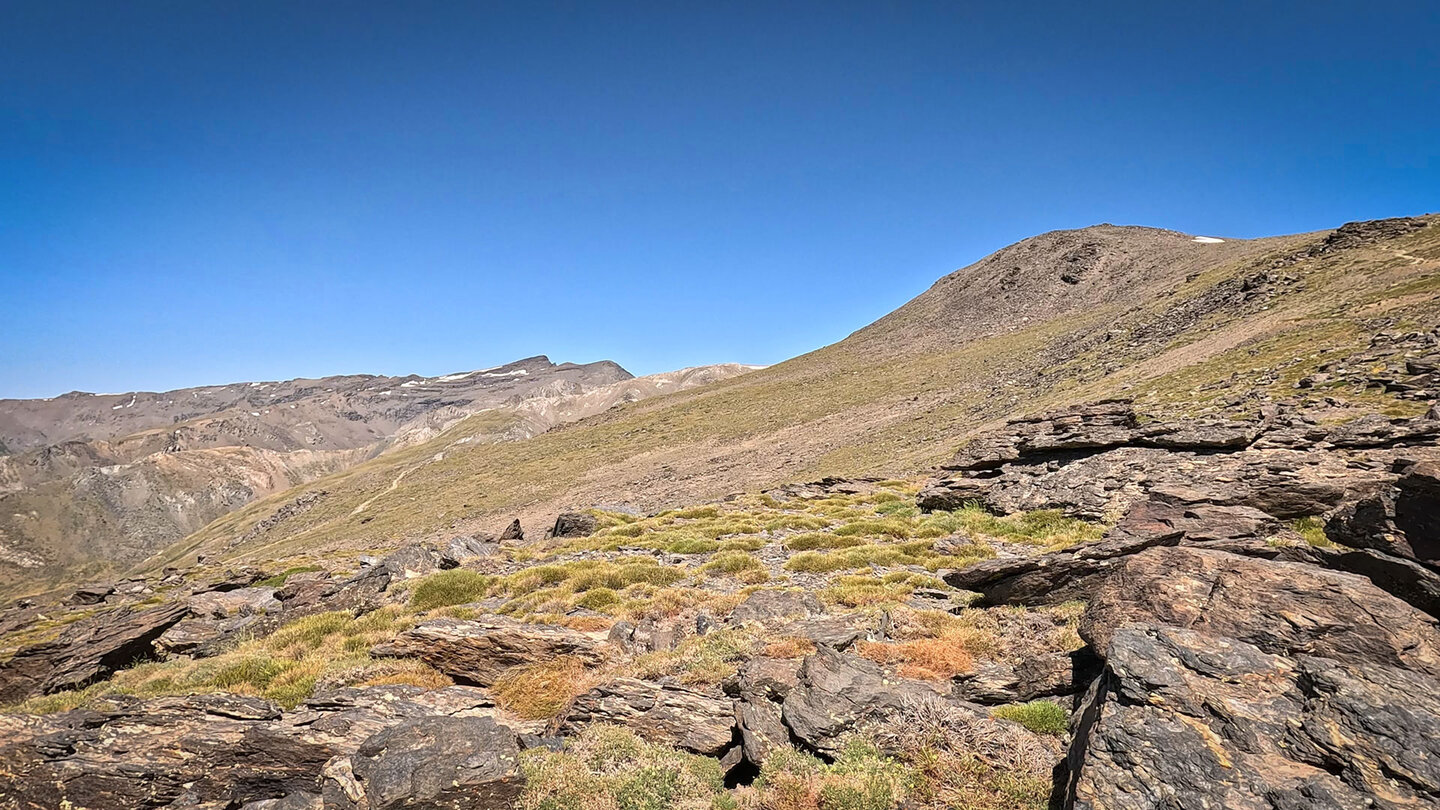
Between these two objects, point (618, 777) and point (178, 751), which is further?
point (178, 751)

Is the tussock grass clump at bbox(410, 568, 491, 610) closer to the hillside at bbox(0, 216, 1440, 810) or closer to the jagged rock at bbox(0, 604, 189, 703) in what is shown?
the hillside at bbox(0, 216, 1440, 810)

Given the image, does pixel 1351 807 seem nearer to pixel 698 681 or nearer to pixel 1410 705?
pixel 1410 705

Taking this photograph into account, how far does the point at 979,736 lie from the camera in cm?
671

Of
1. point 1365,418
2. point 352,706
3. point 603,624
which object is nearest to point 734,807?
point 352,706

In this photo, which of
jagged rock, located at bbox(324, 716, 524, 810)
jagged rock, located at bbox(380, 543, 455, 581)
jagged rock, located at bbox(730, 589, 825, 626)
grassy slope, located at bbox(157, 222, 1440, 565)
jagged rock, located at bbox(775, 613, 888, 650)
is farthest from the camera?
grassy slope, located at bbox(157, 222, 1440, 565)

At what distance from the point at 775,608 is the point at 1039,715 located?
20.6 feet

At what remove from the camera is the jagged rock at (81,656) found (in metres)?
13.3

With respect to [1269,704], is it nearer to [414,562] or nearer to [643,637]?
[643,637]

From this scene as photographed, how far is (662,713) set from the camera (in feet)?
27.0

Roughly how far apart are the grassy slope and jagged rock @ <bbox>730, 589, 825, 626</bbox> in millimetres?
22297

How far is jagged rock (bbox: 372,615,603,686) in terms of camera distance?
1073 centimetres

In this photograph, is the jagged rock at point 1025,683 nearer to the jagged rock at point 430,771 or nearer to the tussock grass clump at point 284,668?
the jagged rock at point 430,771

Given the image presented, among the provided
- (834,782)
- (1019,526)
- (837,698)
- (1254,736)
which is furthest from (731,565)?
(1254,736)

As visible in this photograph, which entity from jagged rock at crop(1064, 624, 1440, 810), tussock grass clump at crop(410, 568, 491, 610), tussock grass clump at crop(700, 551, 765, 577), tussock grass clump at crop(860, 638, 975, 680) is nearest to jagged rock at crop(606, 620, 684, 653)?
tussock grass clump at crop(860, 638, 975, 680)
